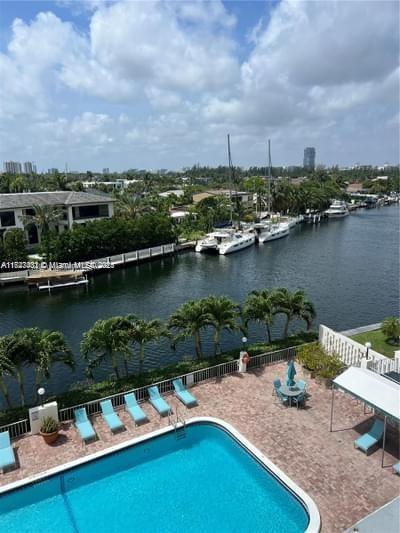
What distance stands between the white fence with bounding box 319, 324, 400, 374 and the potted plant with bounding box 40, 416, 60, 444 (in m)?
12.2

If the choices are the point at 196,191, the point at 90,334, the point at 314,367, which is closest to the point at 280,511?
the point at 314,367

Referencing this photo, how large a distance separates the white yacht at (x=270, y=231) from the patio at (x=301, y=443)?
48.6 metres

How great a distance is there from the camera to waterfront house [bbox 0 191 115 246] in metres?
49.2

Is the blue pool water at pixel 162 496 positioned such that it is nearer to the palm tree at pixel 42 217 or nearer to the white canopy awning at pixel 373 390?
the white canopy awning at pixel 373 390

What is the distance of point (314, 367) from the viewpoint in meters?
17.3

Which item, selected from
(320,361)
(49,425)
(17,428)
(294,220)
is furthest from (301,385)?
(294,220)

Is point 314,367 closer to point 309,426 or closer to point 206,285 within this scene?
point 309,426

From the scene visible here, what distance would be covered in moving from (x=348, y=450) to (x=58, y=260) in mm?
37159

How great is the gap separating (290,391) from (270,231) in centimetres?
5263

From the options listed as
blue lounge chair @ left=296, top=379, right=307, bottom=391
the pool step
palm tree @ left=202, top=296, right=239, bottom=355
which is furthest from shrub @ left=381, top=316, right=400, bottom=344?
the pool step

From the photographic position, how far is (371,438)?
517 inches

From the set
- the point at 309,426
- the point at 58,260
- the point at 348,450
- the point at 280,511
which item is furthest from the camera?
the point at 58,260

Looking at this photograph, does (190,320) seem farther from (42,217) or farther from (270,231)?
(270,231)

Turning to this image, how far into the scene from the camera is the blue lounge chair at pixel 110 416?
14.3m
